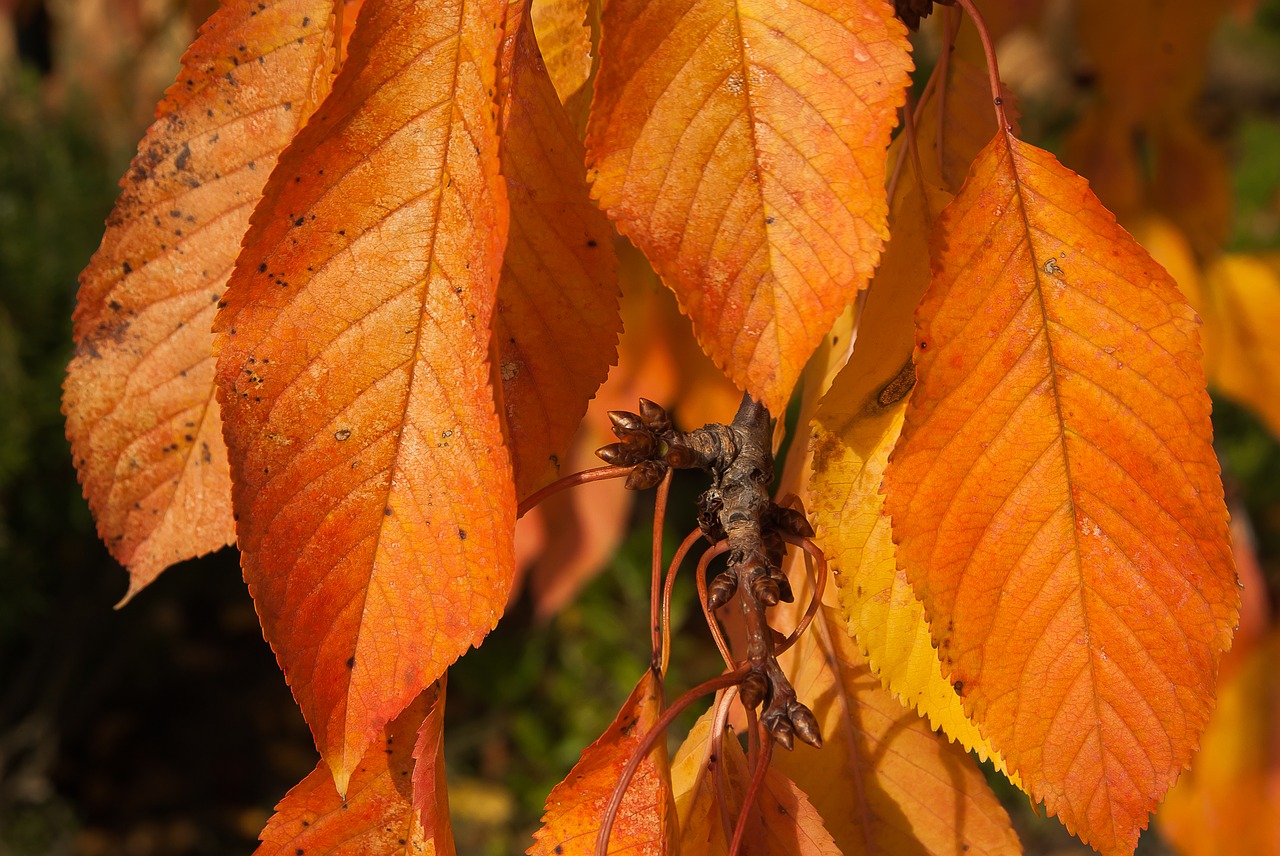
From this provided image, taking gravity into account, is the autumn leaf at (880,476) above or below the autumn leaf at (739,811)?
above

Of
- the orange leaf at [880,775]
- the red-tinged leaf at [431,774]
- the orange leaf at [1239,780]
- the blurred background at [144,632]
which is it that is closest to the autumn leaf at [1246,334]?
the orange leaf at [1239,780]

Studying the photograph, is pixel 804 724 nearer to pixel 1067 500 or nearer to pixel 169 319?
pixel 1067 500

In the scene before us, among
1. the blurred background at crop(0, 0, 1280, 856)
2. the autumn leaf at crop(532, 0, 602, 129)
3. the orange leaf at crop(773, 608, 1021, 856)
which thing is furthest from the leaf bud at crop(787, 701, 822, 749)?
Result: the blurred background at crop(0, 0, 1280, 856)

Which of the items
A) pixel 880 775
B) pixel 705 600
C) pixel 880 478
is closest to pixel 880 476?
pixel 880 478

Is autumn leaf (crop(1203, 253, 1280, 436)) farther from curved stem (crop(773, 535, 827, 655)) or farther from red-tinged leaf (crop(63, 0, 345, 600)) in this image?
red-tinged leaf (crop(63, 0, 345, 600))

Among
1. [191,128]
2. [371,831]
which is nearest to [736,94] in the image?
[191,128]

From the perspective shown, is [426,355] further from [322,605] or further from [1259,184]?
[1259,184]

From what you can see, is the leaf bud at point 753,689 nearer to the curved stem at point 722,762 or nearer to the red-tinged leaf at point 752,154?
the curved stem at point 722,762
